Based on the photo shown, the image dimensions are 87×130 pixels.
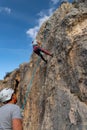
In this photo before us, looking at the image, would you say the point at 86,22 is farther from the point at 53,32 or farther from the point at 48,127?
the point at 48,127

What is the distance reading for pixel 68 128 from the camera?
39.8 ft

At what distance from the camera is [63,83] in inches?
559

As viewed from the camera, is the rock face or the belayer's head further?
the rock face

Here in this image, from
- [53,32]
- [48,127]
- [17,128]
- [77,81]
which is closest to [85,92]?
[77,81]

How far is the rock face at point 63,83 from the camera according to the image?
1240 cm

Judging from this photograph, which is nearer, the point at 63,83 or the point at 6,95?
the point at 6,95

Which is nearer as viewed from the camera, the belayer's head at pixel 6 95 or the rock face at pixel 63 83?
the belayer's head at pixel 6 95

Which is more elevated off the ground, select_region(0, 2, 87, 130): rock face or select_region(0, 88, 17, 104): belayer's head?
select_region(0, 2, 87, 130): rock face

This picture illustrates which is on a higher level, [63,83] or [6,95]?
[63,83]

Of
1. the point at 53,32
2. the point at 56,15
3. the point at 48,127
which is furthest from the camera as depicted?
the point at 56,15

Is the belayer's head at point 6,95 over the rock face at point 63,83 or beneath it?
beneath

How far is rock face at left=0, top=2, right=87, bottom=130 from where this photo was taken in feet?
40.7

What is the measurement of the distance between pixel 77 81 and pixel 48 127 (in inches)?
111

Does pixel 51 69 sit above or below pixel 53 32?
below
